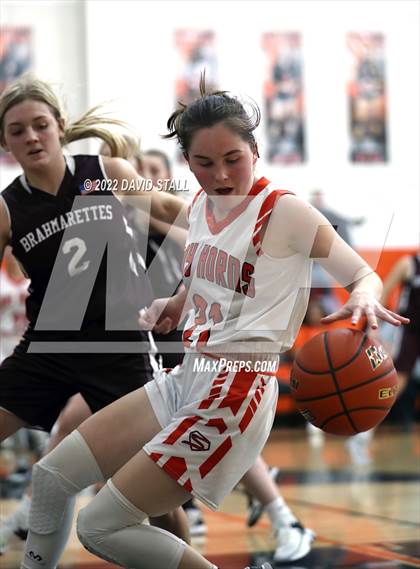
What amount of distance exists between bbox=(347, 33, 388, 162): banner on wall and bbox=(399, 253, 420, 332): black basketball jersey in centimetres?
522

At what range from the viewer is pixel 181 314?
359 centimetres

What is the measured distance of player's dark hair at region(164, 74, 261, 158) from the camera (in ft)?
9.79

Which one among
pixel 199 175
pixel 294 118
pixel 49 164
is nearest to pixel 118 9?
pixel 294 118

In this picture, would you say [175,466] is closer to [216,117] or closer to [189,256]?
[189,256]

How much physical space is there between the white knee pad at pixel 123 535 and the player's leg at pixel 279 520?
74.3 inches

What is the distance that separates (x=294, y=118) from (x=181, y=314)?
11.3 m

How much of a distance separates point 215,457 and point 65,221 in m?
1.39

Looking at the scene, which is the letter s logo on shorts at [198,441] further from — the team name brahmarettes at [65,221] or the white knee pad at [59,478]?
the team name brahmarettes at [65,221]

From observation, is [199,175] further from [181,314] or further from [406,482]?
[406,482]

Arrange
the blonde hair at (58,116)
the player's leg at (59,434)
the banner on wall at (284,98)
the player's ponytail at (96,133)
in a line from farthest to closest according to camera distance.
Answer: the banner on wall at (284,98) < the player's leg at (59,434) < the player's ponytail at (96,133) < the blonde hair at (58,116)

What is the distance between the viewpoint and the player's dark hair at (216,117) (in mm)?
2984

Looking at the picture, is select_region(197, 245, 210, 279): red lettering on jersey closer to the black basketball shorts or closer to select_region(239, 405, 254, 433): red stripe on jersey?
select_region(239, 405, 254, 433): red stripe on jersey

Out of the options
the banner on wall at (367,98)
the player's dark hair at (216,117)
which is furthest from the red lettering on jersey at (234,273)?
the banner on wall at (367,98)

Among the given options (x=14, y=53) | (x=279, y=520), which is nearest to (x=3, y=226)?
(x=279, y=520)
